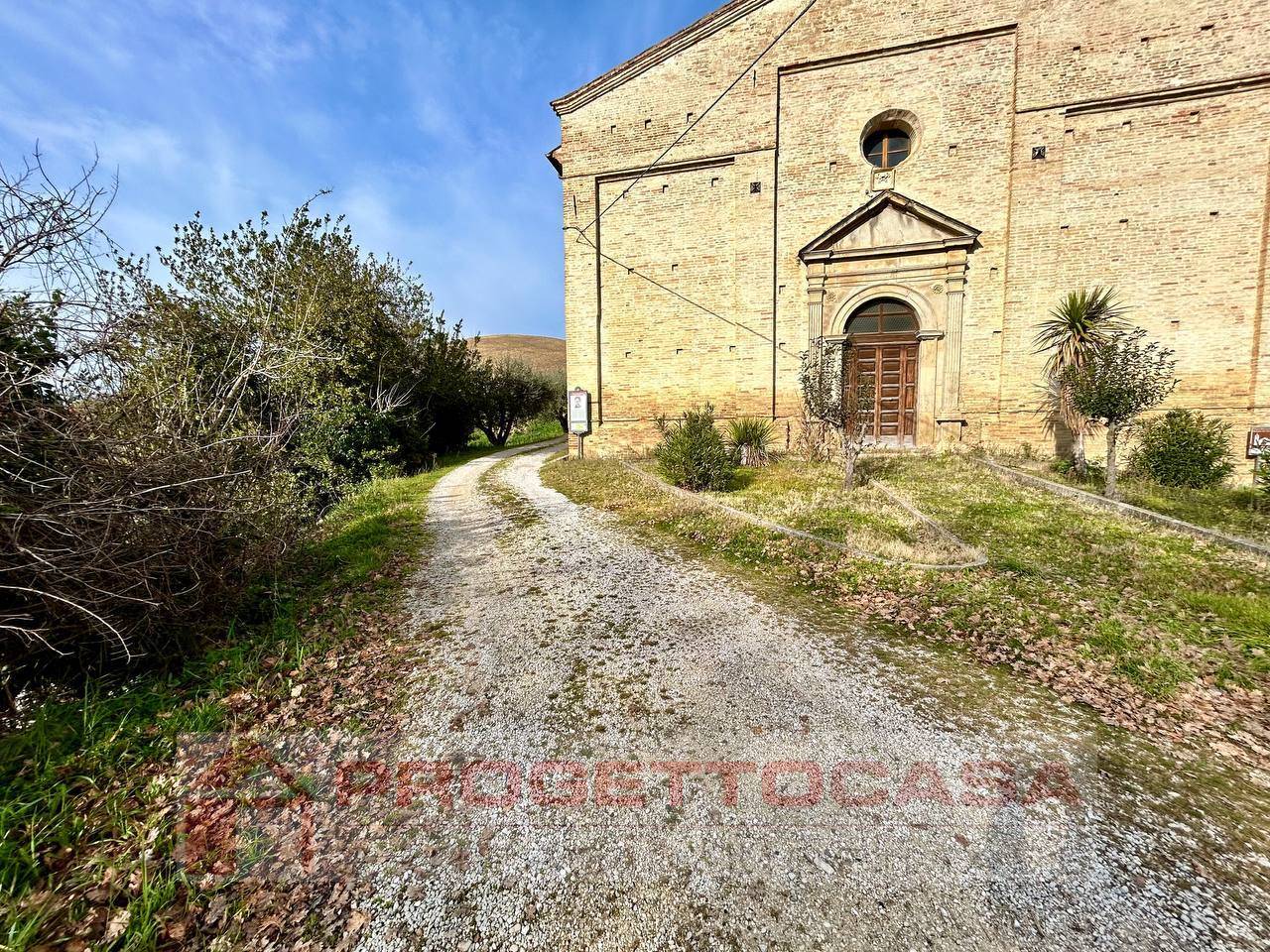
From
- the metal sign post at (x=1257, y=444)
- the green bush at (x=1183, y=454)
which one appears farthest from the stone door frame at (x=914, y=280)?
the metal sign post at (x=1257, y=444)

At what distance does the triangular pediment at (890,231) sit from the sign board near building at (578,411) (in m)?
6.90

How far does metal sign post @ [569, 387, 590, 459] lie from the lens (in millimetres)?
14539

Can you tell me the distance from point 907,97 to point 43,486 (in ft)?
53.7

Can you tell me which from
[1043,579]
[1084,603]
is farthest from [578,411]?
[1084,603]

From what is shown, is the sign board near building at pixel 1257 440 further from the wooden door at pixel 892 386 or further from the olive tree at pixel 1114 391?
the wooden door at pixel 892 386

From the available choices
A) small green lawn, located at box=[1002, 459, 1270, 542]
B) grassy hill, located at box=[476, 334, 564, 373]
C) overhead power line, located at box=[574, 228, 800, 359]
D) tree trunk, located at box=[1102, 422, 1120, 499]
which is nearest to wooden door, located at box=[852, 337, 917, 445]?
overhead power line, located at box=[574, 228, 800, 359]

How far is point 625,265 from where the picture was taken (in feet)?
47.1

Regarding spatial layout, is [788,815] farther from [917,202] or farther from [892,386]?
[917,202]

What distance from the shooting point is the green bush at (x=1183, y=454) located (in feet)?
29.8

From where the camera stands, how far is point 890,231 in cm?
1245

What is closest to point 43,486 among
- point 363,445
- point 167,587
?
point 167,587

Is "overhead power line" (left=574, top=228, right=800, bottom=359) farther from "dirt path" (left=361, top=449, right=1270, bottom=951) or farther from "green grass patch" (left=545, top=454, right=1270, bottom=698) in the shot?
"dirt path" (left=361, top=449, right=1270, bottom=951)

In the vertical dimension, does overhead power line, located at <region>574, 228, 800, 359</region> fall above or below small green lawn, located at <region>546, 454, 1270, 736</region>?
above

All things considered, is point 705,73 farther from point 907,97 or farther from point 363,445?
point 363,445
